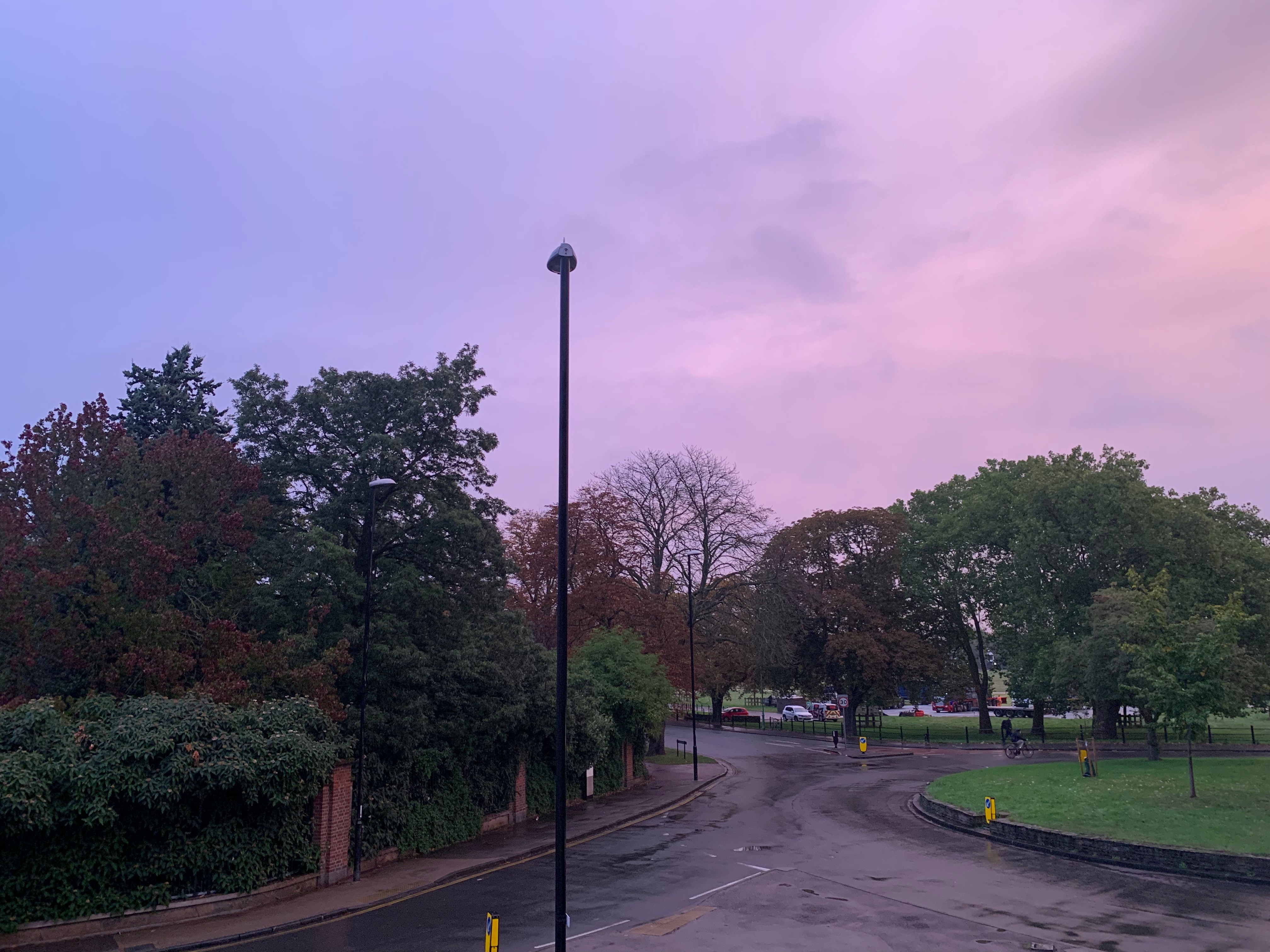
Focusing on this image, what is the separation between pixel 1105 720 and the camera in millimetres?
46656

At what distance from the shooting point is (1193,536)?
40812 millimetres

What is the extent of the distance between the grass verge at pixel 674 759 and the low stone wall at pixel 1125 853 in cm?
2128

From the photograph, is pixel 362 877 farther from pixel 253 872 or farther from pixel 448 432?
pixel 448 432

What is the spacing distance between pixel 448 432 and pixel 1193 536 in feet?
123

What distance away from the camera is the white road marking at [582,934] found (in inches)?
486

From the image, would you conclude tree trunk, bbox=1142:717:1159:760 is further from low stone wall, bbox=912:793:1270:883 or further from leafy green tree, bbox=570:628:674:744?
leafy green tree, bbox=570:628:674:744

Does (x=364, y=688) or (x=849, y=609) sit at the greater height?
(x=849, y=609)

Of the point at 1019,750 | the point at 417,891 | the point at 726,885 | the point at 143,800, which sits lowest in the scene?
the point at 1019,750

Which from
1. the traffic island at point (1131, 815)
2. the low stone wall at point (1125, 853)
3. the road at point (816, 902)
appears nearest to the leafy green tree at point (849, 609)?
the traffic island at point (1131, 815)

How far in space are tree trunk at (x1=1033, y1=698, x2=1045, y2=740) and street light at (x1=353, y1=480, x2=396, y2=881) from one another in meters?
43.4

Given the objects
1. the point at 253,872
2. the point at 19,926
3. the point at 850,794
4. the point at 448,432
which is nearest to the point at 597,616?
the point at 850,794

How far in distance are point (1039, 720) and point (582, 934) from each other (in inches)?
1855

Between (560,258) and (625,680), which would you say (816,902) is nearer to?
(560,258)

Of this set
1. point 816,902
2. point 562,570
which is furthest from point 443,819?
point 562,570
